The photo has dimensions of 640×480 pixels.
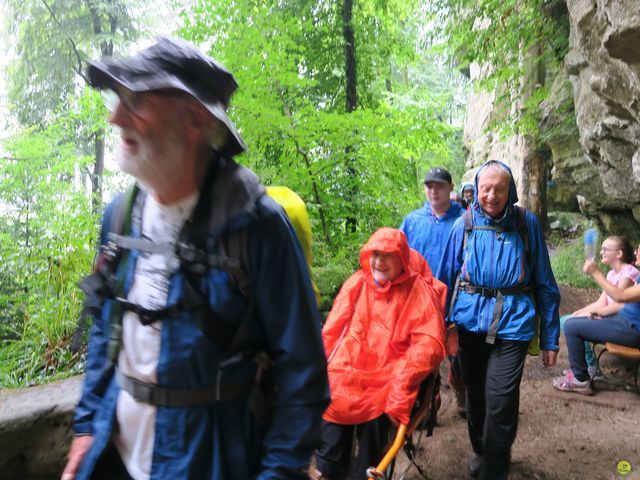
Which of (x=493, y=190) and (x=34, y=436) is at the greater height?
(x=493, y=190)

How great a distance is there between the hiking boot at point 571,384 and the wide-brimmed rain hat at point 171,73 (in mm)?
5569

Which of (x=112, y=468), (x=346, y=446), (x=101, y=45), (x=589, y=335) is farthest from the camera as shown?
(x=101, y=45)

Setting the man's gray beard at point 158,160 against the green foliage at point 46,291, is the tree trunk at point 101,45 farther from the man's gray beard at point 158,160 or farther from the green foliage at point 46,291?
the man's gray beard at point 158,160

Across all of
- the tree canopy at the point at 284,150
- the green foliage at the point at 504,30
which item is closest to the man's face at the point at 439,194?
the tree canopy at the point at 284,150

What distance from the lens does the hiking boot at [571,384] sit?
5258 mm

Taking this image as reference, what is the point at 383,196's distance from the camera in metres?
7.07

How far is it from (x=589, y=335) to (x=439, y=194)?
247 cm

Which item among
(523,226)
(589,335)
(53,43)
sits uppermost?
(53,43)

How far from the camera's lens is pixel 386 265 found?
322 centimetres

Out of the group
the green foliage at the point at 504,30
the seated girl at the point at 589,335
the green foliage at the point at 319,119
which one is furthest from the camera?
the green foliage at the point at 504,30

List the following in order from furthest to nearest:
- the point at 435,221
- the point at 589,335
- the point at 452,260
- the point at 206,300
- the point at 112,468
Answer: the point at 589,335
the point at 435,221
the point at 452,260
the point at 112,468
the point at 206,300

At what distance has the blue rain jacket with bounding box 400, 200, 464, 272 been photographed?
4.82 meters

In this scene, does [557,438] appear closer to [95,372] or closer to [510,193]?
[510,193]

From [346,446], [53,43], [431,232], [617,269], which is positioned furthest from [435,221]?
[53,43]
